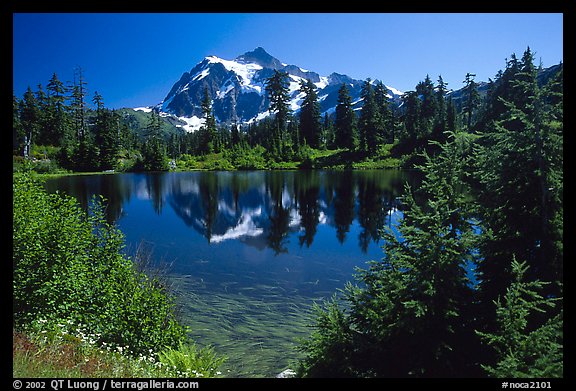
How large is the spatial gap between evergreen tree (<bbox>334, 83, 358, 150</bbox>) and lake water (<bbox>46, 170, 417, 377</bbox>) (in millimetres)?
44071

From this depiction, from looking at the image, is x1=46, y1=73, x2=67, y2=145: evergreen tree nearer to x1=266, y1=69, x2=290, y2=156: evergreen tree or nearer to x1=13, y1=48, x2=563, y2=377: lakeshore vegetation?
x1=266, y1=69, x2=290, y2=156: evergreen tree

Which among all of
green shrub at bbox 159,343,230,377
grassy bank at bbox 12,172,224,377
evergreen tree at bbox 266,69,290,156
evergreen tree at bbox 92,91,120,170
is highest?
evergreen tree at bbox 266,69,290,156

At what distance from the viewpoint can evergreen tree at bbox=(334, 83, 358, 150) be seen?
86.4 meters

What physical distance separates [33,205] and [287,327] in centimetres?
978

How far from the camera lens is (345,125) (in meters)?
88.2

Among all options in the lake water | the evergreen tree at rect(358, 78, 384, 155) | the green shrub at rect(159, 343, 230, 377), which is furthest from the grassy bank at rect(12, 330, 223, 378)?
the evergreen tree at rect(358, 78, 384, 155)

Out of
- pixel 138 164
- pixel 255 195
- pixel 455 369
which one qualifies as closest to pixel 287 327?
pixel 455 369

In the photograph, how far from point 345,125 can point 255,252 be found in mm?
72097

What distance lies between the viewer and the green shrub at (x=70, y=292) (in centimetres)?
956

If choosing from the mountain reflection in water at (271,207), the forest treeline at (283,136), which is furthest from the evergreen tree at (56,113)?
the mountain reflection in water at (271,207)

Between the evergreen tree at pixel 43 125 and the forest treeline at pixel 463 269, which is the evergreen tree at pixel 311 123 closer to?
the evergreen tree at pixel 43 125

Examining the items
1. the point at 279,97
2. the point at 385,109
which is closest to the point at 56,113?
the point at 279,97

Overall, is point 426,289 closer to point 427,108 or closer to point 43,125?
point 427,108

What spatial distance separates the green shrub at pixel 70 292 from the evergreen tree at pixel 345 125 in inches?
3142
